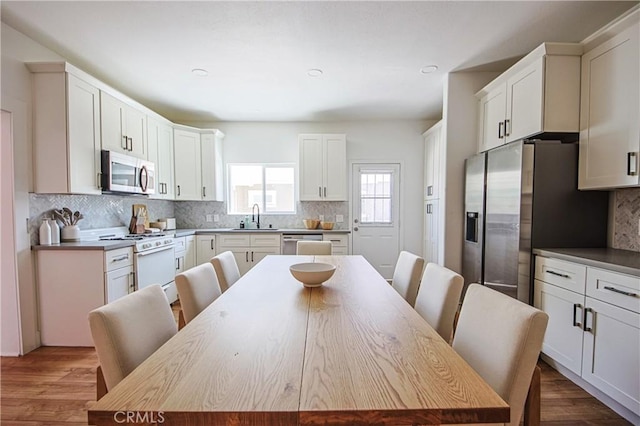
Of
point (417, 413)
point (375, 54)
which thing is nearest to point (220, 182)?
point (375, 54)

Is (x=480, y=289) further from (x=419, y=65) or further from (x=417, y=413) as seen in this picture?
(x=419, y=65)

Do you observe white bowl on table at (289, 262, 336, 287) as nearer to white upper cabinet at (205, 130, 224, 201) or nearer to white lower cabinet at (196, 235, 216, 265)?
white lower cabinet at (196, 235, 216, 265)

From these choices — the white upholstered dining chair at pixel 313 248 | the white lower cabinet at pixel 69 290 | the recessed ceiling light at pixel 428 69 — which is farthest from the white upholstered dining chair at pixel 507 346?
the white lower cabinet at pixel 69 290

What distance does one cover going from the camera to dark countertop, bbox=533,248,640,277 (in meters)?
1.64

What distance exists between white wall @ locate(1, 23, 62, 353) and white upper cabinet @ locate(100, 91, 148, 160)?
0.55 meters

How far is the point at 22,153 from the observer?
241 cm

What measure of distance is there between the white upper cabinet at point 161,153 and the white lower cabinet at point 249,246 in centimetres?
98

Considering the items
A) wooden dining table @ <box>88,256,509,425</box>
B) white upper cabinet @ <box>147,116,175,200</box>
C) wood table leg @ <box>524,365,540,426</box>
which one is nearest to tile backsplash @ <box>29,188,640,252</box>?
white upper cabinet @ <box>147,116,175,200</box>

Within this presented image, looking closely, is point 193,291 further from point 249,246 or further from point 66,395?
point 249,246

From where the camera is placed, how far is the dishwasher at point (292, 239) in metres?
4.22

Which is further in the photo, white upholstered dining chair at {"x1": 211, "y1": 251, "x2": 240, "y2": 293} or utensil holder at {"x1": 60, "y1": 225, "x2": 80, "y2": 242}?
utensil holder at {"x1": 60, "y1": 225, "x2": 80, "y2": 242}

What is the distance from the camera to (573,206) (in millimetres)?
2297

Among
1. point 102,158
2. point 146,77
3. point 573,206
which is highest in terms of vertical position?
point 146,77

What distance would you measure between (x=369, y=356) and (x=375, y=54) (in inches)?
106
